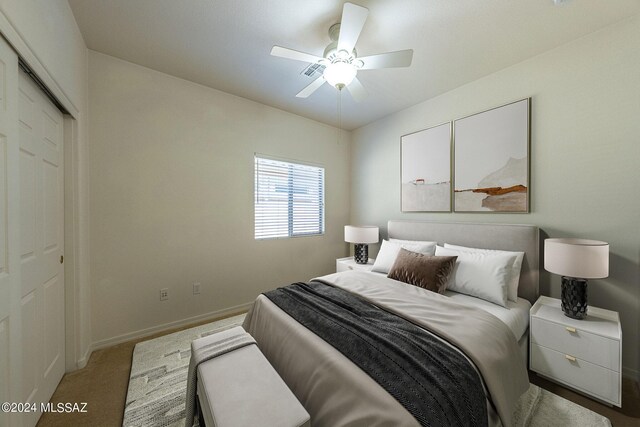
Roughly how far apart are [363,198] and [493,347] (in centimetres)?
280

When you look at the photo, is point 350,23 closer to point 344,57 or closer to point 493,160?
point 344,57

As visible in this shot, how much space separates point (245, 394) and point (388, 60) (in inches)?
86.9

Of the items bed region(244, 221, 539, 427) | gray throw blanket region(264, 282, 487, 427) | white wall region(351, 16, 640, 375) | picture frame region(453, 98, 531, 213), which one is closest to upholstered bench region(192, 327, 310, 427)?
bed region(244, 221, 539, 427)

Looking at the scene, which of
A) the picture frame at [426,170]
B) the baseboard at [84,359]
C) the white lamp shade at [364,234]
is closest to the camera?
the baseboard at [84,359]

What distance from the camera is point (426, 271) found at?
7.26 ft

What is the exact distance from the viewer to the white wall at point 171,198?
2.28 metres

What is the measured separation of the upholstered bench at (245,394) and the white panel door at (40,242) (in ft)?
3.45

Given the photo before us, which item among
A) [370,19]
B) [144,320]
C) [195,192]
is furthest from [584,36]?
[144,320]

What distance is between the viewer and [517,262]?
211 centimetres

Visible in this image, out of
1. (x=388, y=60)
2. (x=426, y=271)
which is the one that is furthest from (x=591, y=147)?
(x=388, y=60)

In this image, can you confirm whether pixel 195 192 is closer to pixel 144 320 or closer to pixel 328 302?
pixel 144 320

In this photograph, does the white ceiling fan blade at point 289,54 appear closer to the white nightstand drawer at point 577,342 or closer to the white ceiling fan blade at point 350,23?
the white ceiling fan blade at point 350,23

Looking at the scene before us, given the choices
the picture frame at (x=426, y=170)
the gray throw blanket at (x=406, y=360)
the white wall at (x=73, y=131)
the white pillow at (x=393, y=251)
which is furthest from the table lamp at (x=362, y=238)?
the white wall at (x=73, y=131)

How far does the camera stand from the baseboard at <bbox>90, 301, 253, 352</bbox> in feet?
7.50
